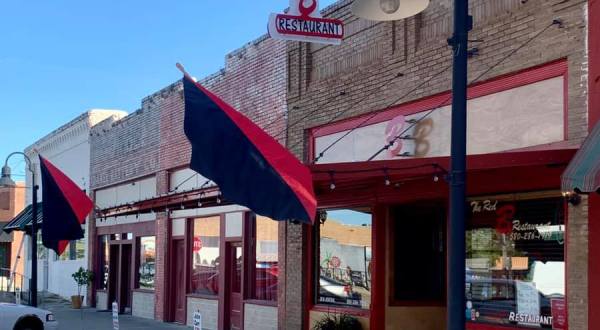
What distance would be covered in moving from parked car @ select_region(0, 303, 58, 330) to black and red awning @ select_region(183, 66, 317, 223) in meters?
8.53

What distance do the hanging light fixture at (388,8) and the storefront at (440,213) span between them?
7.45 feet

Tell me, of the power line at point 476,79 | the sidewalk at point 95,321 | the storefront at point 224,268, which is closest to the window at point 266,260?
the storefront at point 224,268

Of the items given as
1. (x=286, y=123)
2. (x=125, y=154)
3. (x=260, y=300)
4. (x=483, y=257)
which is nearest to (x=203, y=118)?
(x=483, y=257)

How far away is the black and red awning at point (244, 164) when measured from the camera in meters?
7.27

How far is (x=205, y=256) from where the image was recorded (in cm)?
1912

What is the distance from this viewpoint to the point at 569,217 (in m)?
8.99

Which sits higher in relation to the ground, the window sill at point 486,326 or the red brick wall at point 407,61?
the red brick wall at point 407,61

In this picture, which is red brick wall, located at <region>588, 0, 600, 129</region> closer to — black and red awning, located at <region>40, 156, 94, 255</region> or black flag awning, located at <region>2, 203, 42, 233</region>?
black and red awning, located at <region>40, 156, 94, 255</region>

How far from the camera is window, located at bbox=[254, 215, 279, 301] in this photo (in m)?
15.9

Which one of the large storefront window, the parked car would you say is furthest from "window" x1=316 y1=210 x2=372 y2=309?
the parked car

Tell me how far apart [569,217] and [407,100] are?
149 inches

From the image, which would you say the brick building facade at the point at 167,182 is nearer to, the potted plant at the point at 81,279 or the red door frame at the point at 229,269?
the red door frame at the point at 229,269

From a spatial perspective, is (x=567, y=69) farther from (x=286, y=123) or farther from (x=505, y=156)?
(x=286, y=123)

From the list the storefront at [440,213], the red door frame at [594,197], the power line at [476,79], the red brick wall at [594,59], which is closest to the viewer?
the red door frame at [594,197]
